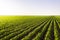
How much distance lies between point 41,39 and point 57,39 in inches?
95.8

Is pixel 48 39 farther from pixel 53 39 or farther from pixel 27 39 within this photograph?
pixel 27 39

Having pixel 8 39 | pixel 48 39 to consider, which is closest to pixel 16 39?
pixel 8 39

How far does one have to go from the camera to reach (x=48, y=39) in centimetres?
1945

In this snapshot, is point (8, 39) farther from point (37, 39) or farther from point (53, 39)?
point (53, 39)

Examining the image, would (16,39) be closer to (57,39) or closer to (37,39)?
(37,39)

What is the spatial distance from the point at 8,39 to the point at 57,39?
7417 millimetres

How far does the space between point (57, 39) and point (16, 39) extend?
20.4 ft

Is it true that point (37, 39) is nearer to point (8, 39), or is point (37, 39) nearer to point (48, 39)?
point (48, 39)

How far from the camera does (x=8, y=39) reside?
19.2 metres

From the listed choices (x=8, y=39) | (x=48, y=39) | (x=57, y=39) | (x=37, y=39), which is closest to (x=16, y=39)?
(x=8, y=39)

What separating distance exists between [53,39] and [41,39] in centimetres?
204

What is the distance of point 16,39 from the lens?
19125 millimetres

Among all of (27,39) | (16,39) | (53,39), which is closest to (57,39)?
(53,39)

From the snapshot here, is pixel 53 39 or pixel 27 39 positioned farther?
pixel 53 39
